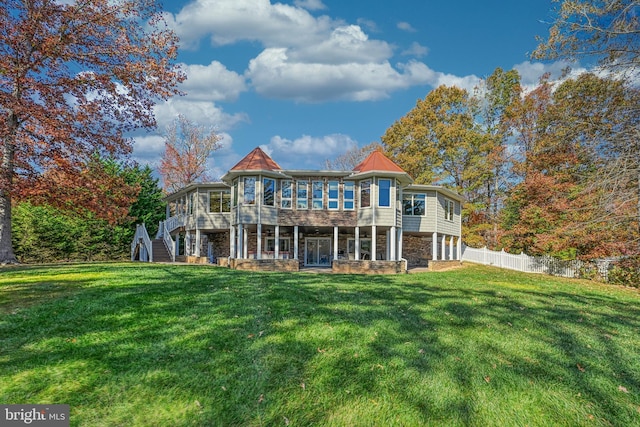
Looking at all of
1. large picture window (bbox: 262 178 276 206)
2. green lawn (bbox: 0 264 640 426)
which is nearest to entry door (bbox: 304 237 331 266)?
large picture window (bbox: 262 178 276 206)

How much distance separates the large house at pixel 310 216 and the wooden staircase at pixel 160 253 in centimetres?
6

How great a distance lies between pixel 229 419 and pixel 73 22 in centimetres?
1479

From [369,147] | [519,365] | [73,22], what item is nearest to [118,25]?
[73,22]

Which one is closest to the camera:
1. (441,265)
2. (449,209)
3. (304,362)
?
(304,362)

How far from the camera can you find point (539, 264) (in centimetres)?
1933

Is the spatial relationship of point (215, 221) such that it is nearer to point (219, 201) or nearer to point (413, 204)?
point (219, 201)

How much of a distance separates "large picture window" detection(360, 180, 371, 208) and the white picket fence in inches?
356

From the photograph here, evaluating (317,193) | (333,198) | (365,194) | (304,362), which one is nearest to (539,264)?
(365,194)

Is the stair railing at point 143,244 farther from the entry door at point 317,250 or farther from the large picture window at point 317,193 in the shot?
the large picture window at point 317,193

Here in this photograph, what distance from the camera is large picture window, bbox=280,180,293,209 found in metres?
19.9

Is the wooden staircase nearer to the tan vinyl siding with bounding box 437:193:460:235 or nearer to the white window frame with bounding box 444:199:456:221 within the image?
the tan vinyl siding with bounding box 437:193:460:235

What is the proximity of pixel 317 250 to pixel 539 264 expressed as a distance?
12817 mm

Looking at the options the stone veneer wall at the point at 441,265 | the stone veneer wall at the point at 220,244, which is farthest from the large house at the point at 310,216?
the stone veneer wall at the point at 441,265

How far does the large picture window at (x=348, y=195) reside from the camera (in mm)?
20250
